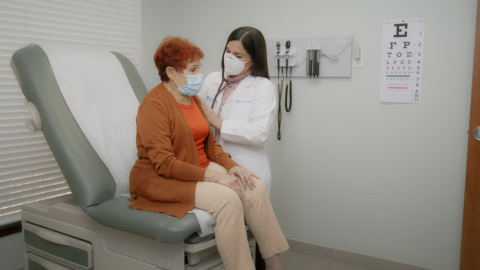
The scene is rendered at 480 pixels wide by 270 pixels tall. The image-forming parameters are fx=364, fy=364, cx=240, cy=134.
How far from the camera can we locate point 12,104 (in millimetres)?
1782

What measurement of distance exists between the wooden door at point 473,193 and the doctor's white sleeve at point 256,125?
94cm

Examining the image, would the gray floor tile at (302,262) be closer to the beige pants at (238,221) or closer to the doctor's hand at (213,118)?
the beige pants at (238,221)

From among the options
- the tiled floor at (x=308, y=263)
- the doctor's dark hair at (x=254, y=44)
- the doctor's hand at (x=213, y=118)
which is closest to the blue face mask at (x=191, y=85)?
the doctor's hand at (x=213, y=118)

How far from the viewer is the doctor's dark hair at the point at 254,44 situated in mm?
1692

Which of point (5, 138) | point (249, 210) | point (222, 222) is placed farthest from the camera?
point (5, 138)

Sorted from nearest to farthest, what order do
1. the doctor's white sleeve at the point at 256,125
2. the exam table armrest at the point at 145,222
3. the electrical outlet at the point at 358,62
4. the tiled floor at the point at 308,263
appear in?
1. the exam table armrest at the point at 145,222
2. the doctor's white sleeve at the point at 256,125
3. the electrical outlet at the point at 358,62
4. the tiled floor at the point at 308,263

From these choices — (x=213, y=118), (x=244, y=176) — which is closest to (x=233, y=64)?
(x=213, y=118)

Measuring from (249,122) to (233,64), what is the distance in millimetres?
285

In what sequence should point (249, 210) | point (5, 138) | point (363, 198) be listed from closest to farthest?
point (249, 210) → point (5, 138) → point (363, 198)

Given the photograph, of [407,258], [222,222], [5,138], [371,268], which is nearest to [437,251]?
[407,258]

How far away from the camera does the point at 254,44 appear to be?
1.70m

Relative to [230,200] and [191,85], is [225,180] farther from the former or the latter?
[191,85]

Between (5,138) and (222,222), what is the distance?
1.21 metres

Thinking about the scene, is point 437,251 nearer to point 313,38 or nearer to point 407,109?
point 407,109
